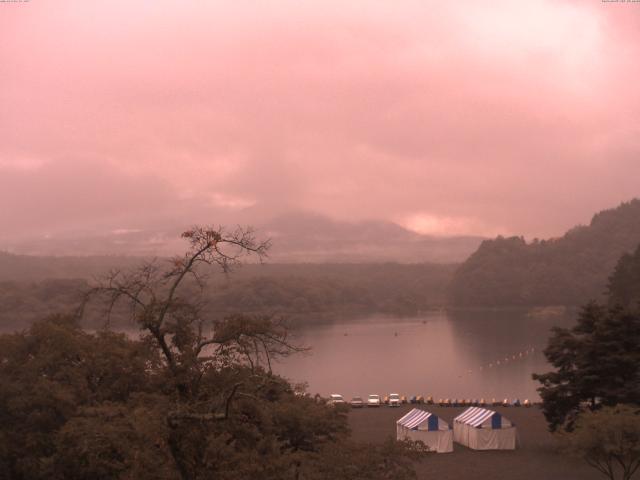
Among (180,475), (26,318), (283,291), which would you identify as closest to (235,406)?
(180,475)

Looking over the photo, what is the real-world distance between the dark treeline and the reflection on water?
20.8ft

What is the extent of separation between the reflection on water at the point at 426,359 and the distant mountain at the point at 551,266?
64.4 ft

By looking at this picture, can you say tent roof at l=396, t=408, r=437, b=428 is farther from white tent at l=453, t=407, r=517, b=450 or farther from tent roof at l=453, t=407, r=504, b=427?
white tent at l=453, t=407, r=517, b=450

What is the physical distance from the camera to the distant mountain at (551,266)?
83.0 meters

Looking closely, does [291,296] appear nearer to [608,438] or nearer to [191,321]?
[608,438]

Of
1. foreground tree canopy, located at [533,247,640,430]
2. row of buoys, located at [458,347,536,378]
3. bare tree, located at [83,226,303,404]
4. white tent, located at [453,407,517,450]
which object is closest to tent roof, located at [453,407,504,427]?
white tent, located at [453,407,517,450]

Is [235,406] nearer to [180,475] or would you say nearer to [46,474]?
[180,475]

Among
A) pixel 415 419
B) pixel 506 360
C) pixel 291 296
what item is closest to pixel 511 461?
pixel 415 419

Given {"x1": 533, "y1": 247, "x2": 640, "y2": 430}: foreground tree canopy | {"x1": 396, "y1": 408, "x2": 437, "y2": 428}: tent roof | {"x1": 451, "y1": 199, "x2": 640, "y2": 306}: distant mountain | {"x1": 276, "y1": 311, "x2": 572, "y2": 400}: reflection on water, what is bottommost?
{"x1": 276, "y1": 311, "x2": 572, "y2": 400}: reflection on water

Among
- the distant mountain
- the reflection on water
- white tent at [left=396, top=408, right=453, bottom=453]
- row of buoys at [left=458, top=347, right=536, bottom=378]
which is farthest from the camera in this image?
the distant mountain

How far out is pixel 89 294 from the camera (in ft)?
17.6

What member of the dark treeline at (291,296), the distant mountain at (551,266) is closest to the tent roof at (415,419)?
the dark treeline at (291,296)

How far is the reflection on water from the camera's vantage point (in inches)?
1220

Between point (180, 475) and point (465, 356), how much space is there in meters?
37.1
